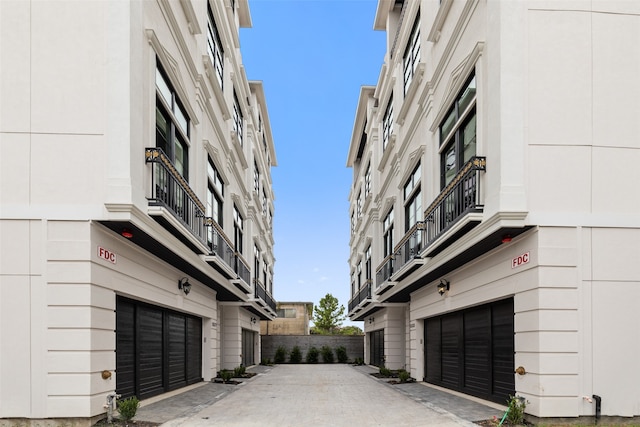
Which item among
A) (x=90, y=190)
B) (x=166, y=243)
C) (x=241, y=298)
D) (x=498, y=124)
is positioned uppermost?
(x=498, y=124)

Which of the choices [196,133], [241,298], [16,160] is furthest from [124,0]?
[241,298]

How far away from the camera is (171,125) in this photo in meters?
12.0

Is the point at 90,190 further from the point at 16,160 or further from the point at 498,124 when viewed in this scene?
the point at 498,124

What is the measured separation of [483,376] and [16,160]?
10.1 metres

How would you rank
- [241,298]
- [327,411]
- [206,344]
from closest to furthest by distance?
1. [327,411]
2. [206,344]
3. [241,298]

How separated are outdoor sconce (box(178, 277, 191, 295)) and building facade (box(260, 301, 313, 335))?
32.7 m

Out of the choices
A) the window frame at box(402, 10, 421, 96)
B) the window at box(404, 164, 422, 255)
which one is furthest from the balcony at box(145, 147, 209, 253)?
the window frame at box(402, 10, 421, 96)

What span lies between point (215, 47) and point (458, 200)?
35.1ft

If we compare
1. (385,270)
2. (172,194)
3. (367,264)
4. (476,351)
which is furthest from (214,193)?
(367,264)

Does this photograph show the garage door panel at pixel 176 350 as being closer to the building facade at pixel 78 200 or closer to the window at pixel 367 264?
the building facade at pixel 78 200

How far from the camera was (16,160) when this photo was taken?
8.42m

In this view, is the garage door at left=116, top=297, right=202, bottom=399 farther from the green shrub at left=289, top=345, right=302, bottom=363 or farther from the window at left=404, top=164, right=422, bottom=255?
the green shrub at left=289, top=345, right=302, bottom=363

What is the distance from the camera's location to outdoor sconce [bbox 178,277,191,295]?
44.0 feet

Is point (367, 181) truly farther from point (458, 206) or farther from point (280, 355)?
point (458, 206)
